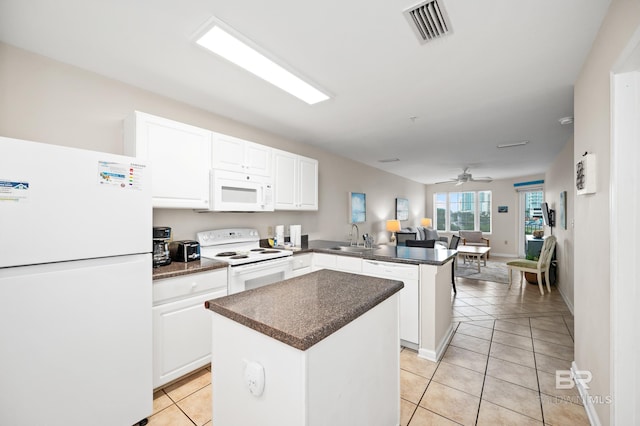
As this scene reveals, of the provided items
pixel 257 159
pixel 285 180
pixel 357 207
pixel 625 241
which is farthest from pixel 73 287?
pixel 357 207

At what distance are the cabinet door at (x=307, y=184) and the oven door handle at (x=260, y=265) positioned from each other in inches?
39.9

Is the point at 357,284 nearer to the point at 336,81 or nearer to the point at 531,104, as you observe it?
the point at 336,81

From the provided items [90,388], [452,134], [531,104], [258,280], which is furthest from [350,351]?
[452,134]

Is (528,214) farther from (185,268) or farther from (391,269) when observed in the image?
(185,268)

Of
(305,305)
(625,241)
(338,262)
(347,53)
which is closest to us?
(305,305)

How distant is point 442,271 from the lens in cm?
258

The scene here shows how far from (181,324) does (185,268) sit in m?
0.42

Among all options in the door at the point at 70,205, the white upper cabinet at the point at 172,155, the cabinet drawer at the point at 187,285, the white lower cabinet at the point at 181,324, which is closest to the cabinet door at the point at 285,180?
the white upper cabinet at the point at 172,155

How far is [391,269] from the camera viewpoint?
2666 millimetres

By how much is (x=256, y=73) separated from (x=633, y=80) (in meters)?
2.25

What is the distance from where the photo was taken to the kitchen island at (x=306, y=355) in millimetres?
919

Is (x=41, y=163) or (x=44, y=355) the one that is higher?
(x=41, y=163)

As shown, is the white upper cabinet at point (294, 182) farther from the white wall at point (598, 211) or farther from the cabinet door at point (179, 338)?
the white wall at point (598, 211)

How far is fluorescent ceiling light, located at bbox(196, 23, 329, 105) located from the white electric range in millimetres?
1605
